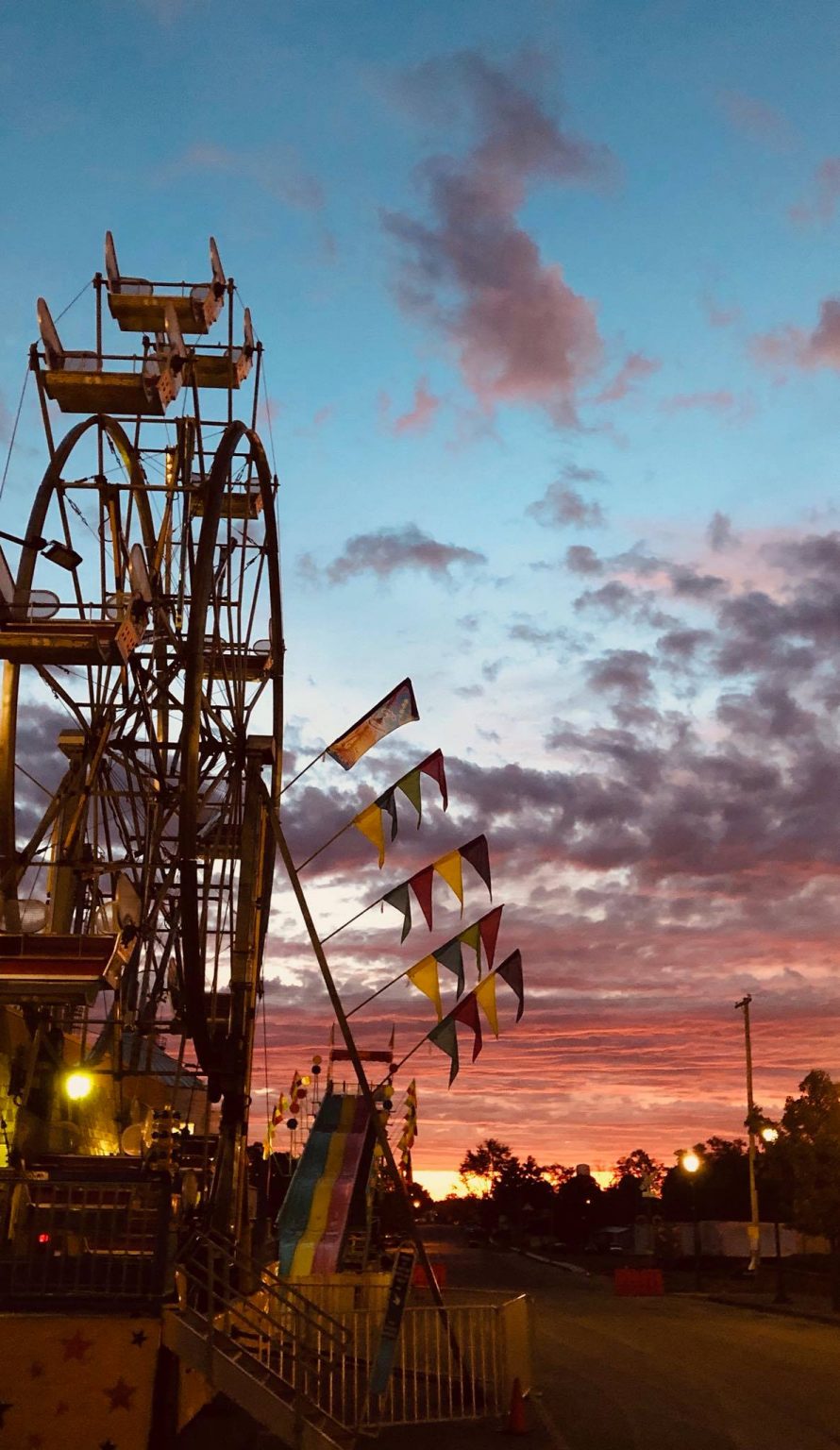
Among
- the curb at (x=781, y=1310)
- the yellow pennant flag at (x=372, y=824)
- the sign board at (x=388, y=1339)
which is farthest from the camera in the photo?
the curb at (x=781, y=1310)

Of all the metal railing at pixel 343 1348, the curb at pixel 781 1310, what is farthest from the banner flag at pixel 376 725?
the curb at pixel 781 1310

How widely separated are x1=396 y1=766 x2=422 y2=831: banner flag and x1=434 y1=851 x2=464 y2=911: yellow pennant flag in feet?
2.76

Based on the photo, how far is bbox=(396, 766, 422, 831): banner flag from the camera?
75.5 ft

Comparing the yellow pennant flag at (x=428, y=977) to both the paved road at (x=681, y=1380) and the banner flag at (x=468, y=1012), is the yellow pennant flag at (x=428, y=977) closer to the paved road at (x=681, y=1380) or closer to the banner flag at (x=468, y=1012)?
the banner flag at (x=468, y=1012)

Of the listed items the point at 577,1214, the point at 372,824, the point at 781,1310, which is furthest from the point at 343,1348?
the point at 577,1214

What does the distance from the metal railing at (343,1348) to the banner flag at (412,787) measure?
292 inches

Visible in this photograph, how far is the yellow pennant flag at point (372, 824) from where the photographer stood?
2256cm

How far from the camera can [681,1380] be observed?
64.7ft

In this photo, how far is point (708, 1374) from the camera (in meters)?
20.4

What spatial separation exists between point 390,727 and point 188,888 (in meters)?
4.80

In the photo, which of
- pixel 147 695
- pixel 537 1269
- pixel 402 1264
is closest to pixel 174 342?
pixel 147 695

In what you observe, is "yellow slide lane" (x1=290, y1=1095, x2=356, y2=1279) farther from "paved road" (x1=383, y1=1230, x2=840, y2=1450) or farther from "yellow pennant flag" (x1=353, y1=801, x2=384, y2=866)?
"yellow pennant flag" (x1=353, y1=801, x2=384, y2=866)

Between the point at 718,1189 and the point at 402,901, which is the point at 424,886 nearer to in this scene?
the point at 402,901

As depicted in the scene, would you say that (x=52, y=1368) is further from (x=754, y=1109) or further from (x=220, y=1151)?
(x=754, y=1109)
